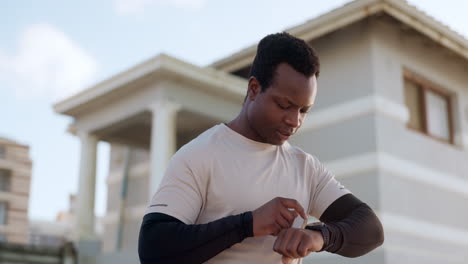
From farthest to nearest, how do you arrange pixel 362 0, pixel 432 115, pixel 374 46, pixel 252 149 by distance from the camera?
pixel 432 115
pixel 374 46
pixel 362 0
pixel 252 149

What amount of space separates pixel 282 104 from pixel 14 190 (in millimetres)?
16094

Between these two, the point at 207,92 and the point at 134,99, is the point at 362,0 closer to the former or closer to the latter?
the point at 207,92

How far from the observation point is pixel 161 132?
29.9 feet

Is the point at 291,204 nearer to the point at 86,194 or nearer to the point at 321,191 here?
the point at 321,191

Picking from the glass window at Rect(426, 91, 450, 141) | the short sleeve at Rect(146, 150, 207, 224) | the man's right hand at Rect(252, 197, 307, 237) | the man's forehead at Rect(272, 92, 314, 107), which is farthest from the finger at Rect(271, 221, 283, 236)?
the glass window at Rect(426, 91, 450, 141)

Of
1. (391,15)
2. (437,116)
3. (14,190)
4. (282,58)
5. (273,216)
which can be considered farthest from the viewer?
(14,190)

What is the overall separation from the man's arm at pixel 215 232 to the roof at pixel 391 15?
24.4 feet

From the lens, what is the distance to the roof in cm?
876

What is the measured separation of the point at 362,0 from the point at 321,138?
89.1 inches

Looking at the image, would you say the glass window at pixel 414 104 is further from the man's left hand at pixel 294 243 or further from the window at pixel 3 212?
the window at pixel 3 212

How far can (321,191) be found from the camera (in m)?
2.02

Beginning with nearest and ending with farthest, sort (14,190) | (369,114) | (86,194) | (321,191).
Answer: (321,191) → (369,114) → (86,194) → (14,190)

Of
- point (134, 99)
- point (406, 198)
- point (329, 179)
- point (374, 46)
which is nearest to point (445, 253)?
point (406, 198)

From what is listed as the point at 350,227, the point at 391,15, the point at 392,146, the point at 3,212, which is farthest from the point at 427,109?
the point at 3,212
